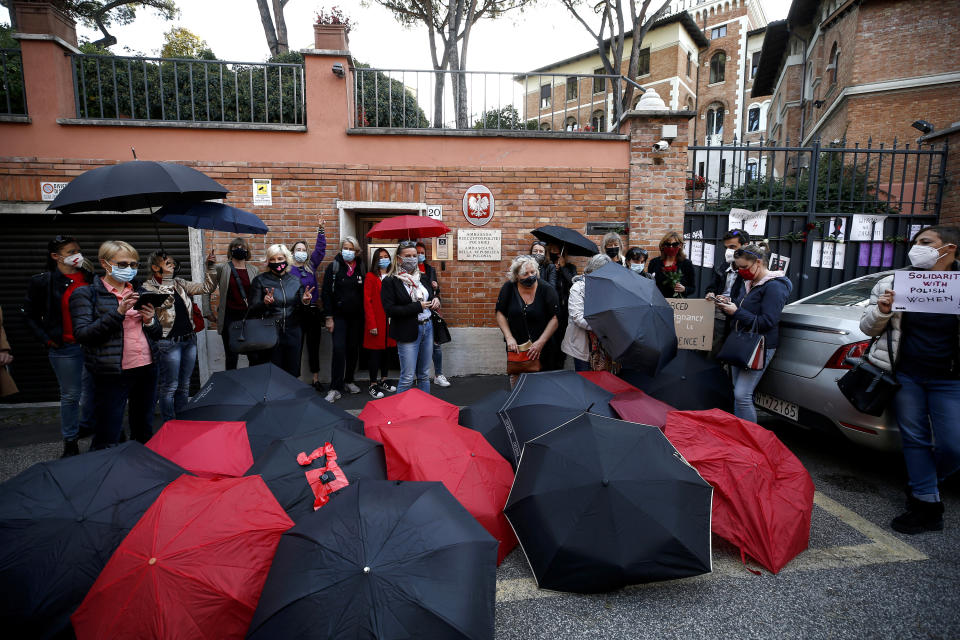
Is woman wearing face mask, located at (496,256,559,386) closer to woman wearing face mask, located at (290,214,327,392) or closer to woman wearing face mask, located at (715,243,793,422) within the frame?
woman wearing face mask, located at (715,243,793,422)

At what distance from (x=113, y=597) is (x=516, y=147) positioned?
6.95 metres

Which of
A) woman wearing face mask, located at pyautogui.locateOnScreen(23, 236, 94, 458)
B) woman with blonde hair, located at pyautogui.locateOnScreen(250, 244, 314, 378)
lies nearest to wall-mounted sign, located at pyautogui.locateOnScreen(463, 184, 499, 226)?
woman with blonde hair, located at pyautogui.locateOnScreen(250, 244, 314, 378)

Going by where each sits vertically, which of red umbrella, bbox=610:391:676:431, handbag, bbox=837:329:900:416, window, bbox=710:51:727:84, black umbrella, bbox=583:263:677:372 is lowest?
red umbrella, bbox=610:391:676:431

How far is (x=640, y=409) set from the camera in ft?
11.7

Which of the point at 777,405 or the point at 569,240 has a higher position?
the point at 569,240

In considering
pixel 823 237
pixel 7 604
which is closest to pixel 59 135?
pixel 7 604

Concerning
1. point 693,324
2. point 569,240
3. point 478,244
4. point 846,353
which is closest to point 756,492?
point 846,353

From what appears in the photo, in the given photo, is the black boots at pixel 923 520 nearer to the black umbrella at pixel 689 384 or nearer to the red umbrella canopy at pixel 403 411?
the black umbrella at pixel 689 384

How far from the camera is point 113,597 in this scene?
189cm

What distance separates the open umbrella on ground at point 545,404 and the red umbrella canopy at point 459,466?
0.94 ft

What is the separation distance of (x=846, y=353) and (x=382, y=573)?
11.8 ft

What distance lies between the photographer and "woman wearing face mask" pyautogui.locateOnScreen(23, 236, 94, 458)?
455cm

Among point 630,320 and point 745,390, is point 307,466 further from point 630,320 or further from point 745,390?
point 745,390

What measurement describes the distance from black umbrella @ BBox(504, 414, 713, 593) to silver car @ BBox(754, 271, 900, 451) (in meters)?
1.80
